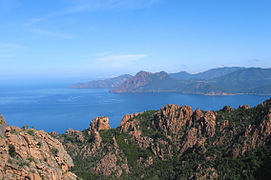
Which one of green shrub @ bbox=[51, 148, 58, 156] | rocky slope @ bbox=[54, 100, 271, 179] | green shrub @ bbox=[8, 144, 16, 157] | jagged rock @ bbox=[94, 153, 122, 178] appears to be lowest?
jagged rock @ bbox=[94, 153, 122, 178]

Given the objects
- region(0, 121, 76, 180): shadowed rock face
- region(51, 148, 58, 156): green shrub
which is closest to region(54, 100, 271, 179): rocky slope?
region(51, 148, 58, 156): green shrub

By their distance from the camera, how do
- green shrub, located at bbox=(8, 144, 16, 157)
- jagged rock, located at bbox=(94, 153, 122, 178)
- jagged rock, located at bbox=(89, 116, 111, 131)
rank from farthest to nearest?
jagged rock, located at bbox=(89, 116, 111, 131)
jagged rock, located at bbox=(94, 153, 122, 178)
green shrub, located at bbox=(8, 144, 16, 157)

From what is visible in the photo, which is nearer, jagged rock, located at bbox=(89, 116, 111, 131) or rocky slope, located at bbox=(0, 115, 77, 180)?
rocky slope, located at bbox=(0, 115, 77, 180)

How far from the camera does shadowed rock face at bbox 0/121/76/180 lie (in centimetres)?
2031

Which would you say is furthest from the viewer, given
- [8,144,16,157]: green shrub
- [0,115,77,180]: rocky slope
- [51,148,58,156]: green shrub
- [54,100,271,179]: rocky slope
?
[54,100,271,179]: rocky slope

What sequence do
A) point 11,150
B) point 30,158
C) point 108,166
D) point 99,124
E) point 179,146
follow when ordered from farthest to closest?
point 99,124
point 179,146
point 108,166
point 30,158
point 11,150

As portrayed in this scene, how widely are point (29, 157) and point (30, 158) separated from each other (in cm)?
43

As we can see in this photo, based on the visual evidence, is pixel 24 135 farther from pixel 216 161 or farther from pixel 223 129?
pixel 223 129

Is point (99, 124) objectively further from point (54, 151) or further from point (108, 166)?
point (54, 151)

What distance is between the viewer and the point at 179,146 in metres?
74.3

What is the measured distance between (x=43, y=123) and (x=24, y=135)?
165286mm

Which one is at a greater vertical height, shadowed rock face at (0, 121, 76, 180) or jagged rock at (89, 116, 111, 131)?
shadowed rock face at (0, 121, 76, 180)

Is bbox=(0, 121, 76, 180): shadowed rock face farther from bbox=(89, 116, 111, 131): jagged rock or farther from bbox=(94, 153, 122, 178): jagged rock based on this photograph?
bbox=(89, 116, 111, 131): jagged rock

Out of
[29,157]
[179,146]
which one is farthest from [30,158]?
[179,146]
